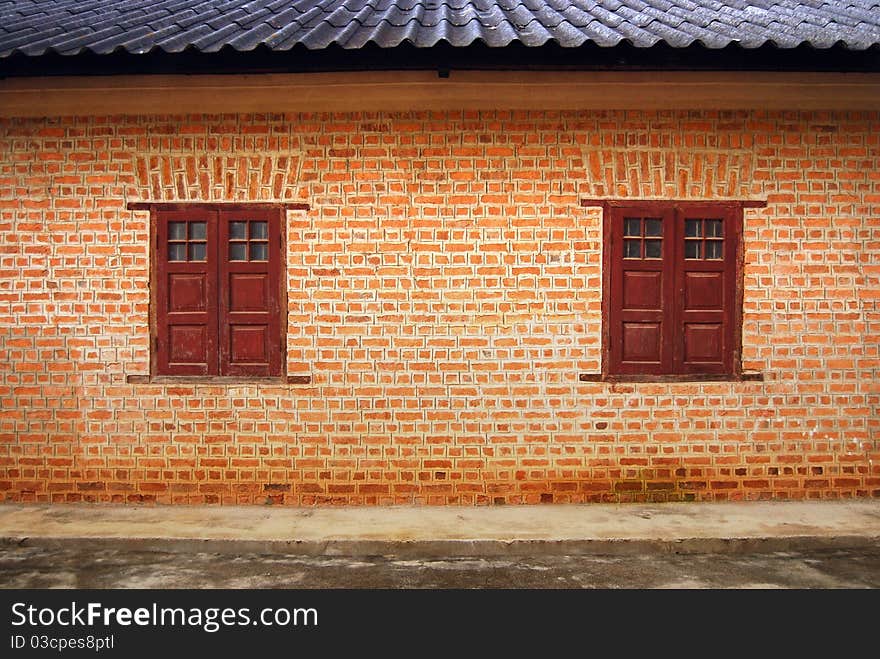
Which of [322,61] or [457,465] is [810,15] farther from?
[457,465]

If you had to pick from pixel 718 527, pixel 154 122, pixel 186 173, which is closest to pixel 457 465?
pixel 718 527

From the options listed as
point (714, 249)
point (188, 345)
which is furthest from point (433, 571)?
point (714, 249)

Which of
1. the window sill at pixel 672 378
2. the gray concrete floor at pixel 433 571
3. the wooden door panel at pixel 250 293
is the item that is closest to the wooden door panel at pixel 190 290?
the wooden door panel at pixel 250 293

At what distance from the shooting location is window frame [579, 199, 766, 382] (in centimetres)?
671

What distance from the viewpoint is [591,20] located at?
6629 mm

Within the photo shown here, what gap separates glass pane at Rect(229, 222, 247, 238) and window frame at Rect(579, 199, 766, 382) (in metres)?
2.84

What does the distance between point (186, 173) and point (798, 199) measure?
16.9 feet

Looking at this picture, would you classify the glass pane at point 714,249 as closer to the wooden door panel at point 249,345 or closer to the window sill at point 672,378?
the window sill at point 672,378

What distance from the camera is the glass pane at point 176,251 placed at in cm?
677

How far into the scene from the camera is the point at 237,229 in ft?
22.1

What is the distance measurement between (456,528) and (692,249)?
3061mm

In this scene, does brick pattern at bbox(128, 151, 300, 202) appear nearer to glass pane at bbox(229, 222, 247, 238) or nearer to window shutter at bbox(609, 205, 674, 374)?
glass pane at bbox(229, 222, 247, 238)

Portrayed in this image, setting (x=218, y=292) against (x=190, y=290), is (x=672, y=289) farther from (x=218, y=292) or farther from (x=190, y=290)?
A: (x=190, y=290)

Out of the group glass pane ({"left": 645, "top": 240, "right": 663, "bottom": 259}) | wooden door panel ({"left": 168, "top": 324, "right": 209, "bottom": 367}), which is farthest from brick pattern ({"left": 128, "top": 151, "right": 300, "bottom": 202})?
glass pane ({"left": 645, "top": 240, "right": 663, "bottom": 259})
